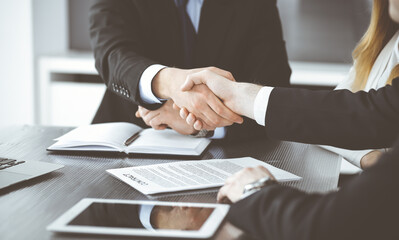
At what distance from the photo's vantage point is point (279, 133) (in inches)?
49.6

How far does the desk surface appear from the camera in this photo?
36.5 inches

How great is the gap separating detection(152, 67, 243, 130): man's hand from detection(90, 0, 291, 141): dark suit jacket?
268 mm

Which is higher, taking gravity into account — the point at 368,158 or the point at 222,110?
the point at 222,110

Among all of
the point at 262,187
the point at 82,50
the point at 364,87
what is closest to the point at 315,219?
the point at 262,187

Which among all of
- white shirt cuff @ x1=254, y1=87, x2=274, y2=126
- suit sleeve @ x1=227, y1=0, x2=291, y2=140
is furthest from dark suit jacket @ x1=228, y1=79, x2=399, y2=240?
suit sleeve @ x1=227, y1=0, x2=291, y2=140

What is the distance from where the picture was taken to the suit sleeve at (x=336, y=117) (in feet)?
3.85

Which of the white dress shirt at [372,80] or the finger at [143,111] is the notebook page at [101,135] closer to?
the finger at [143,111]

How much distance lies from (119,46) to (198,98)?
1.42 feet

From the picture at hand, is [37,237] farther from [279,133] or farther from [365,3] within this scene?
[365,3]

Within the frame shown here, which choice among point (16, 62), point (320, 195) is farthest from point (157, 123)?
point (16, 62)

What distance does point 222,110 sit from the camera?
1.56 meters

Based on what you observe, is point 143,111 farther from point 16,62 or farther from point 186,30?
point 16,62

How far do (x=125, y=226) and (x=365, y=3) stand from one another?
327 centimetres

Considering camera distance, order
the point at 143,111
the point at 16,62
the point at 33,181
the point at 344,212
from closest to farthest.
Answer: the point at 344,212
the point at 33,181
the point at 143,111
the point at 16,62
